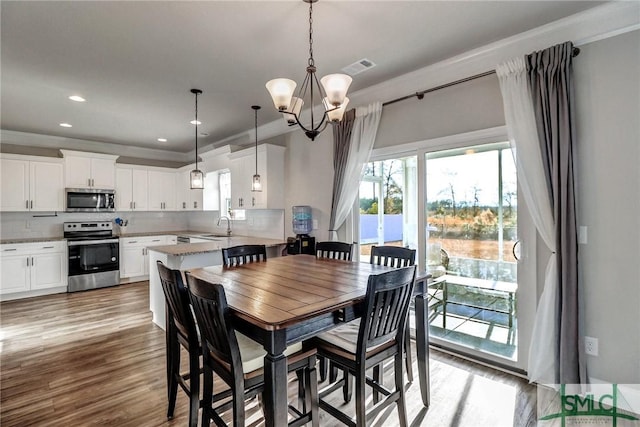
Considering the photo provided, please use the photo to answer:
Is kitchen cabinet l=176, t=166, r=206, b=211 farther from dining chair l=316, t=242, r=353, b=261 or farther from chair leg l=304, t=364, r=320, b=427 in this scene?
chair leg l=304, t=364, r=320, b=427

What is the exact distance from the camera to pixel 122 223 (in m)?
6.37

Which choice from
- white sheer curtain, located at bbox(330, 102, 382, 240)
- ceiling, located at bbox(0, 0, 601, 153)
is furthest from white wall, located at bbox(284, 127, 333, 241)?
ceiling, located at bbox(0, 0, 601, 153)

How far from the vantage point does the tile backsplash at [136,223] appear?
5.23 m

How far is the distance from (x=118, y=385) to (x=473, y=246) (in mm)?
3270

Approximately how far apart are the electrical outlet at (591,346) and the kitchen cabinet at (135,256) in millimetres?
6639

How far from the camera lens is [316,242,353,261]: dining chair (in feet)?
10.2

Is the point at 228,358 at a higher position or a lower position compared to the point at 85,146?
lower

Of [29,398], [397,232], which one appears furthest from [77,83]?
[397,232]

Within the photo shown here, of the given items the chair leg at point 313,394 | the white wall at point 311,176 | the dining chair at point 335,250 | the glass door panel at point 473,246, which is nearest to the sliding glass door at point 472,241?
the glass door panel at point 473,246

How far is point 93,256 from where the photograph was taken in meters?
5.48

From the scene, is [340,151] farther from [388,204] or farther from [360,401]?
[360,401]

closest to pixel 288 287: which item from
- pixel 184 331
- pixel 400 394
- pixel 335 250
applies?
pixel 184 331

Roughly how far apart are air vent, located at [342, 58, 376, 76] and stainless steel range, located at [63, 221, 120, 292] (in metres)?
5.22

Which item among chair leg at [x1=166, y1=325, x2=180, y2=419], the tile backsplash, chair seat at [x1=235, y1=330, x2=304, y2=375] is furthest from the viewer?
the tile backsplash
